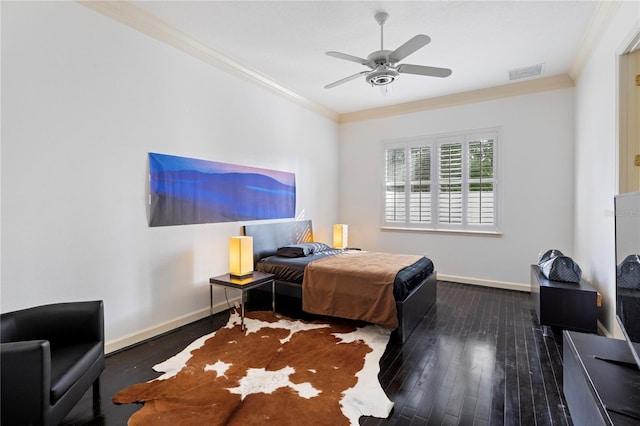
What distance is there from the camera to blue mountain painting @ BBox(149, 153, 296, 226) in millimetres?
3213

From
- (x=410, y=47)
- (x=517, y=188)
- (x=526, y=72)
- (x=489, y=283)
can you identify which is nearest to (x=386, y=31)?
(x=410, y=47)

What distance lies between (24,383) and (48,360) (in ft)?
0.41

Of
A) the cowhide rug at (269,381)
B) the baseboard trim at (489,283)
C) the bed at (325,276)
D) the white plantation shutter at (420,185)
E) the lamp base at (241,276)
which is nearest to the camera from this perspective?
the cowhide rug at (269,381)

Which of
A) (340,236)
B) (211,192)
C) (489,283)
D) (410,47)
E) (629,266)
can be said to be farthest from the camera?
(340,236)

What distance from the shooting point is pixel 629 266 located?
5.32ft

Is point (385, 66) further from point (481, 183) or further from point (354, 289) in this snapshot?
point (481, 183)

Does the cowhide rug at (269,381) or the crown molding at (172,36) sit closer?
the cowhide rug at (269,381)

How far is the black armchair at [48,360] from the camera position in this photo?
1.48 meters

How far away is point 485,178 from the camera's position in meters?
5.01

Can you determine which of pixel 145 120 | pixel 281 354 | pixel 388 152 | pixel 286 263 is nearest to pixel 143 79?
pixel 145 120

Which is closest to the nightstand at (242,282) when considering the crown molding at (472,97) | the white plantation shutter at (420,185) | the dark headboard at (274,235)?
→ the dark headboard at (274,235)

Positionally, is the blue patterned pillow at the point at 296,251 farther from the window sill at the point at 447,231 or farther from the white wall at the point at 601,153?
the white wall at the point at 601,153

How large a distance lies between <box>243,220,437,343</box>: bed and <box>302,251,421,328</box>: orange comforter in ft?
0.03

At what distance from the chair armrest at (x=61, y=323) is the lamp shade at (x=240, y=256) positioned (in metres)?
1.48
